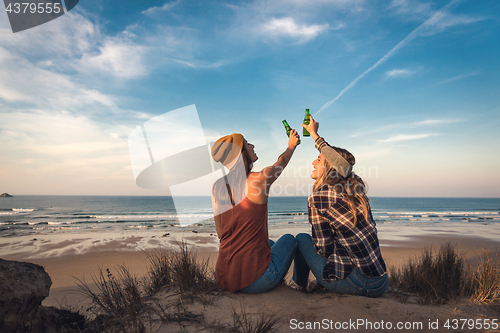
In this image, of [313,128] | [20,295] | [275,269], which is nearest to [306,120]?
[313,128]

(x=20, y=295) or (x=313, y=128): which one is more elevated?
(x=313, y=128)

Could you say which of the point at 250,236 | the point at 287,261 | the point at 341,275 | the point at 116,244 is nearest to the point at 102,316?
the point at 250,236

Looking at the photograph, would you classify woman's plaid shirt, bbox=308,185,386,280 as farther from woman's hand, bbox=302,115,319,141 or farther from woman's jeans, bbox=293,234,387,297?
woman's hand, bbox=302,115,319,141

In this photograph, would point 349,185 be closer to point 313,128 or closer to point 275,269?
point 313,128

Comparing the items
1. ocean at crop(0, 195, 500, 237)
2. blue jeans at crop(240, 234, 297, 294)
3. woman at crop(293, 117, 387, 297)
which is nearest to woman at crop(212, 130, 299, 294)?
blue jeans at crop(240, 234, 297, 294)

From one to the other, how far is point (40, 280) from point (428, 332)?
3.22m

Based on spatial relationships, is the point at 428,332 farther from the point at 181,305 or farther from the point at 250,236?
the point at 181,305

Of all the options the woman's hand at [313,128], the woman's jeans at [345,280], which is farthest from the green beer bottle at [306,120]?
the woman's jeans at [345,280]

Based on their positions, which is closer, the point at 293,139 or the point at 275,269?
the point at 275,269

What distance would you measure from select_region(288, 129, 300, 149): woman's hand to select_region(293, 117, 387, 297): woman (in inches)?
11.9

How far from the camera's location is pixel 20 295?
6.26ft

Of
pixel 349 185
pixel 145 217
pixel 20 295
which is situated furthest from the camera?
pixel 145 217

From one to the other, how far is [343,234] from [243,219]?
3.35ft

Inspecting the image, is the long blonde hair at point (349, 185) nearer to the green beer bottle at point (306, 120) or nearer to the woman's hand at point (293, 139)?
the woman's hand at point (293, 139)
